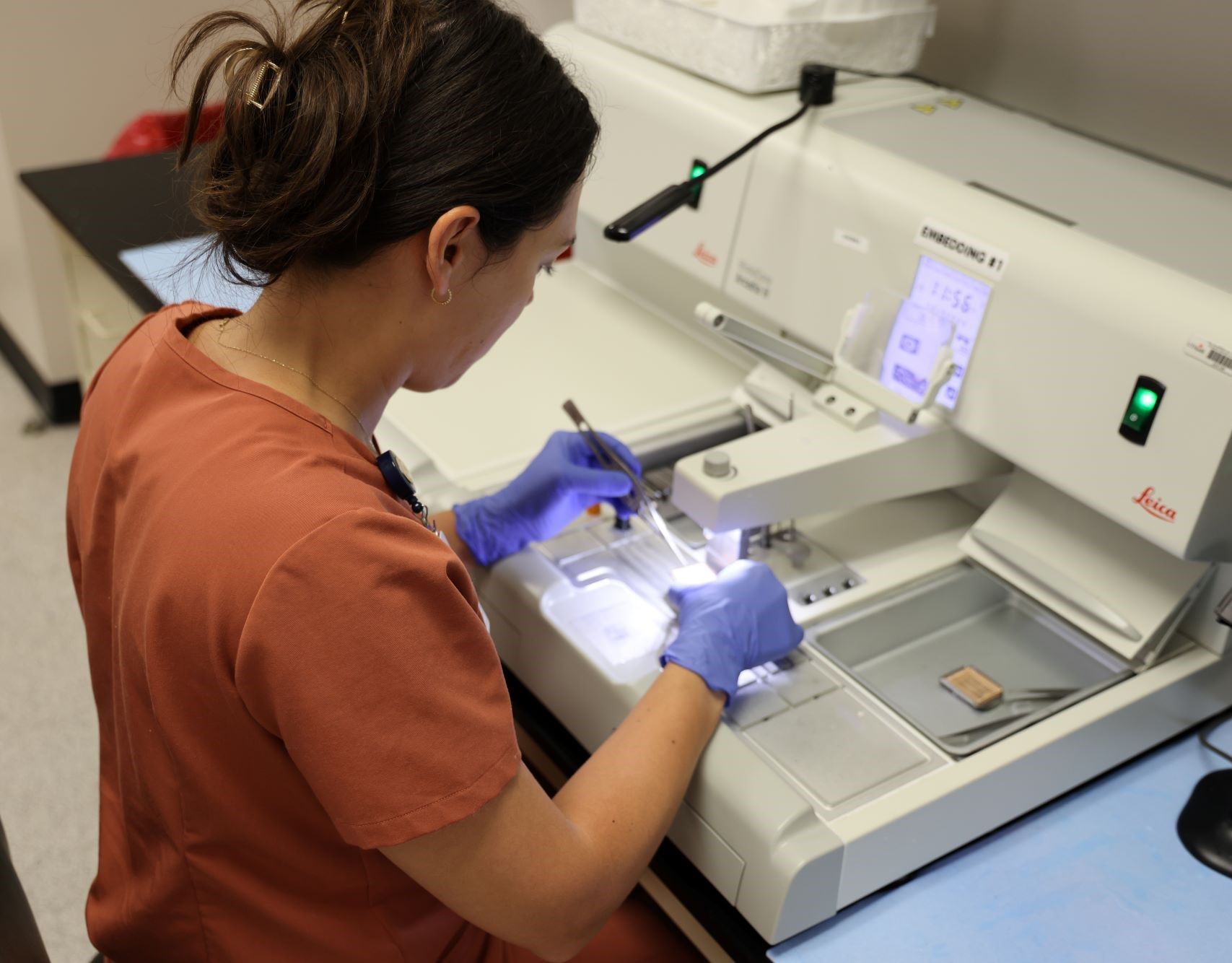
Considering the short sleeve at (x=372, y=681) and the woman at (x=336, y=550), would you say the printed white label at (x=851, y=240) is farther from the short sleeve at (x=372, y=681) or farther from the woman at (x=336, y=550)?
the short sleeve at (x=372, y=681)

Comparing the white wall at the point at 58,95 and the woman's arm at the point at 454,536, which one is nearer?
the woman's arm at the point at 454,536

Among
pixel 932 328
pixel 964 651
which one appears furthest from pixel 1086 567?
pixel 932 328

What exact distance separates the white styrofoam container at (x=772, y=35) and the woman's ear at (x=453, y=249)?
705 millimetres

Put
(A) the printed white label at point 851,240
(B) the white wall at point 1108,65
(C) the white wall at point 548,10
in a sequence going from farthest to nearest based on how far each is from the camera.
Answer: (C) the white wall at point 548,10 → (B) the white wall at point 1108,65 → (A) the printed white label at point 851,240

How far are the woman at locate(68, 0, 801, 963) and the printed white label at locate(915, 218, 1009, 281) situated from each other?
1.41 ft

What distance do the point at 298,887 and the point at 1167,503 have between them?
0.80m

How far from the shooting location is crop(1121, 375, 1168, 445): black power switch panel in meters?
1.00

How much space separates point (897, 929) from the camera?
3.22 ft

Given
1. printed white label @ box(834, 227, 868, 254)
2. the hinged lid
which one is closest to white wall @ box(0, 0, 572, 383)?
printed white label @ box(834, 227, 868, 254)

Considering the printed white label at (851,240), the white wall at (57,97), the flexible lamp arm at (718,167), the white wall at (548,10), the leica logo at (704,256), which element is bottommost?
the white wall at (57,97)

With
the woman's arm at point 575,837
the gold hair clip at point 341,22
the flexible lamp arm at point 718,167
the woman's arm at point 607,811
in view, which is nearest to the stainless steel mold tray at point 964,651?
the woman's arm at point 607,811

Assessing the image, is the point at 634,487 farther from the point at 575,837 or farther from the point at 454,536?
the point at 575,837

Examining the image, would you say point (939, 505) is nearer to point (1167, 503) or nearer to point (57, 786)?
point (1167, 503)

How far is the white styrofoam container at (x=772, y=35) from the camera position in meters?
1.40
